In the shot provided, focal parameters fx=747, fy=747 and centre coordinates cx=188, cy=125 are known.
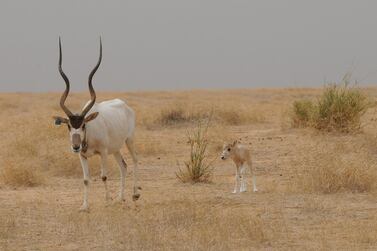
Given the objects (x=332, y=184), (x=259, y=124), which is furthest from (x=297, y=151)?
(x=259, y=124)

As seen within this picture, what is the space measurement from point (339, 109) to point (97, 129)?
9966 millimetres

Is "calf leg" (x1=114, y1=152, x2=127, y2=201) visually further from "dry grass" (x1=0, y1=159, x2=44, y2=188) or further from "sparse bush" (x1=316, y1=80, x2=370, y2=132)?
"sparse bush" (x1=316, y1=80, x2=370, y2=132)

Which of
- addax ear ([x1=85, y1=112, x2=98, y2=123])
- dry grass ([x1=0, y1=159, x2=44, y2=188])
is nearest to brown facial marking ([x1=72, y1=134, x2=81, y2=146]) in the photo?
addax ear ([x1=85, y1=112, x2=98, y2=123])

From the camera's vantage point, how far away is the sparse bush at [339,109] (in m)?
19.1

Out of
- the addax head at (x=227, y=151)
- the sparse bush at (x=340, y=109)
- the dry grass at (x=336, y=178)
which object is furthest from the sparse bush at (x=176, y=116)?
the dry grass at (x=336, y=178)

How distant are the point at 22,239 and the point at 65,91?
3047 mm

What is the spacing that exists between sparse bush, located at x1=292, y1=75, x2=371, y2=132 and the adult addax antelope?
26.9 ft

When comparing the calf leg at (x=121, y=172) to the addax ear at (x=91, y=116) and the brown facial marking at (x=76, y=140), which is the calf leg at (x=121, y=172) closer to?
the addax ear at (x=91, y=116)

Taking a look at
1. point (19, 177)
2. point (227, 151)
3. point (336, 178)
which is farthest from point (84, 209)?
point (336, 178)

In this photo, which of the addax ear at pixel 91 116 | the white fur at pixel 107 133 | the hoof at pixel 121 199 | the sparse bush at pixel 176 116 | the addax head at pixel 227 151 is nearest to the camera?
the addax ear at pixel 91 116

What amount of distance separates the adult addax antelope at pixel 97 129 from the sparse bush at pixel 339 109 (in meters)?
8.18

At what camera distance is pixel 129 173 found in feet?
50.0

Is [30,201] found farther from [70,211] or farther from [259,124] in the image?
[259,124]

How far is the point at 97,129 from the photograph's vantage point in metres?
10.9
